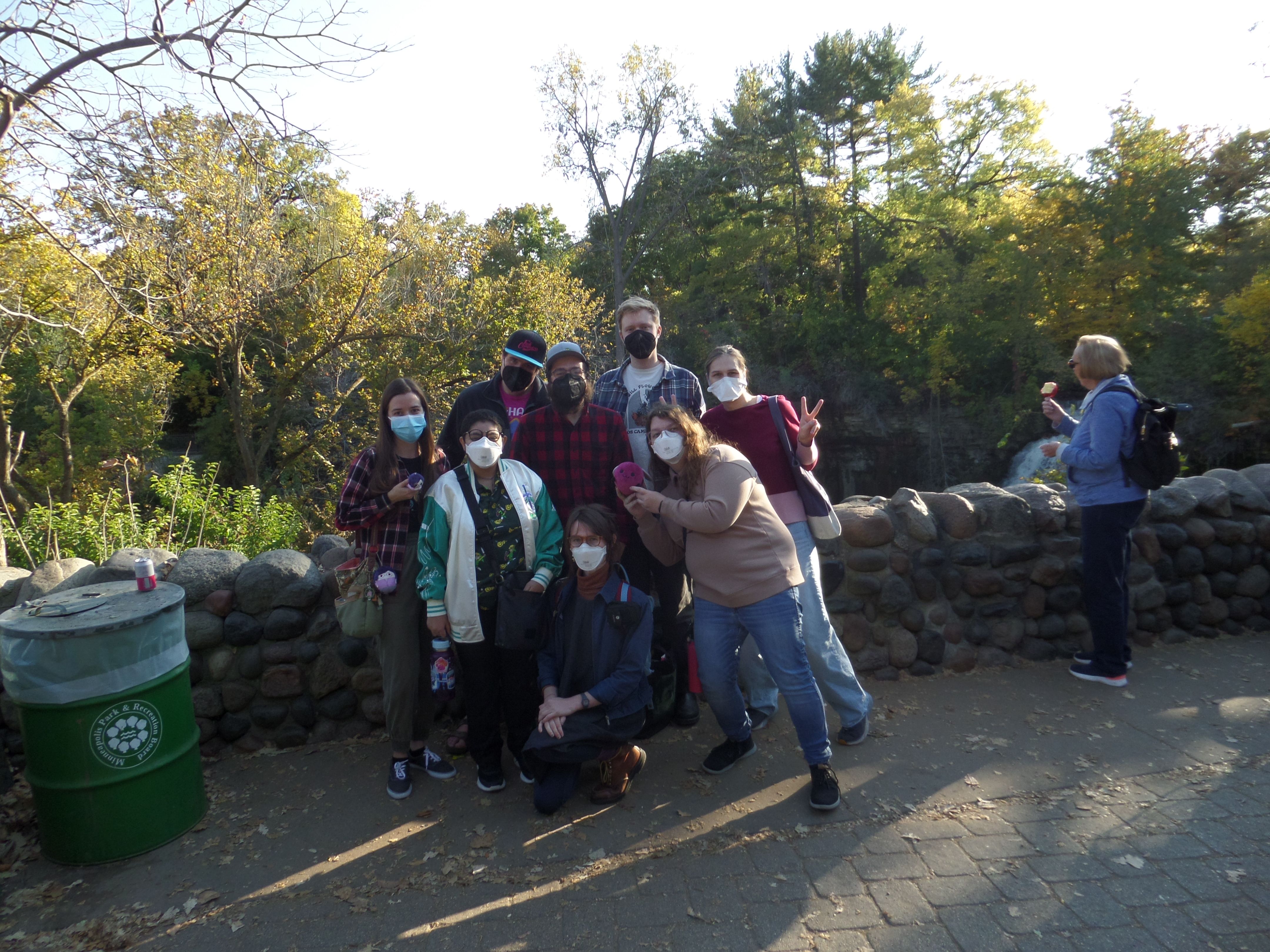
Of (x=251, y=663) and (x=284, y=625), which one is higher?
(x=284, y=625)

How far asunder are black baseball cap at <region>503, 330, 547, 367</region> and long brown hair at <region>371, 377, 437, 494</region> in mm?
506

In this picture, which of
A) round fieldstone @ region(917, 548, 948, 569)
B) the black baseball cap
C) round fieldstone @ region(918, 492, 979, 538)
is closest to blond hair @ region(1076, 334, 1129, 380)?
round fieldstone @ region(918, 492, 979, 538)

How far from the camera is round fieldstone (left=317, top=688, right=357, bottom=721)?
400cm

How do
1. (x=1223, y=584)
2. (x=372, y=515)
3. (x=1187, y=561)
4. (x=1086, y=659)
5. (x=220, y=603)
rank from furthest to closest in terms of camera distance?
(x=1223, y=584)
(x=1187, y=561)
(x=1086, y=659)
(x=220, y=603)
(x=372, y=515)

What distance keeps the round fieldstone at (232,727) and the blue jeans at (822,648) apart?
2.52 metres

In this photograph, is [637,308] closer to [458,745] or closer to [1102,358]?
[458,745]

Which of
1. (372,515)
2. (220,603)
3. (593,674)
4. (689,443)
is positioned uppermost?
(689,443)

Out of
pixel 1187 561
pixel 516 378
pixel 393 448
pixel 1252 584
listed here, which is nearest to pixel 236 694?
pixel 393 448

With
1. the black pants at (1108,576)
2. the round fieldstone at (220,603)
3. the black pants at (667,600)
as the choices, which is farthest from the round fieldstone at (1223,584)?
the round fieldstone at (220,603)

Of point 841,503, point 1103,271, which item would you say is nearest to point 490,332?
point 841,503

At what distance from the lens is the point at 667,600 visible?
3.91 metres

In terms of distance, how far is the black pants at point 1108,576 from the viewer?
416 centimetres

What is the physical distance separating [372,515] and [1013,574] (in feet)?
11.8

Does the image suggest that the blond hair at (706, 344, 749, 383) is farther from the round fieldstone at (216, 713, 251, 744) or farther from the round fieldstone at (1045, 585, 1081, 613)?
the round fieldstone at (216, 713, 251, 744)
